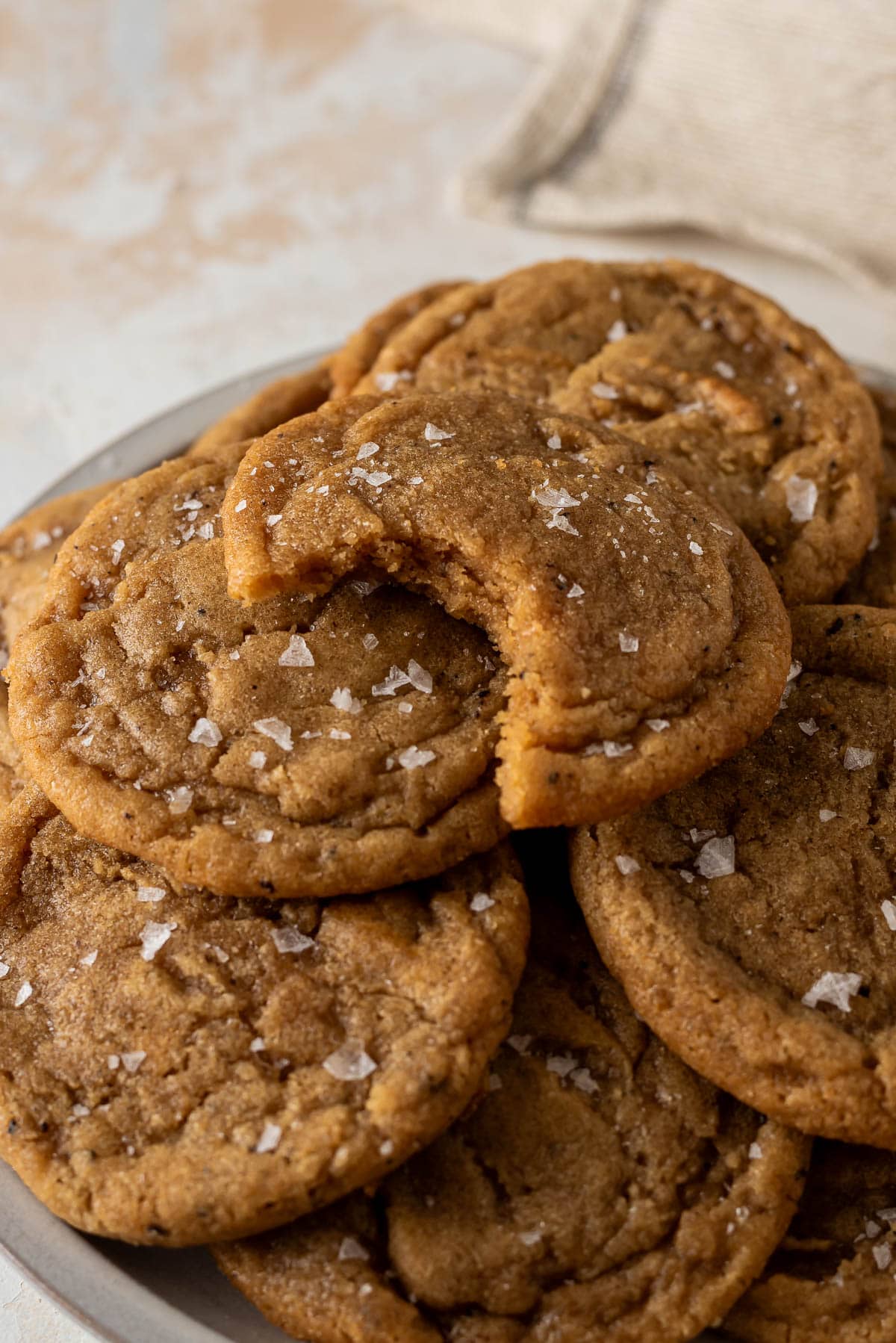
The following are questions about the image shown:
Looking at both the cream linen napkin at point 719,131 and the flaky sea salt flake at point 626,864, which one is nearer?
the flaky sea salt flake at point 626,864

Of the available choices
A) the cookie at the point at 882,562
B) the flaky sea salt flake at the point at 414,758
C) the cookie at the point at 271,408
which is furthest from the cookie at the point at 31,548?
the cookie at the point at 882,562

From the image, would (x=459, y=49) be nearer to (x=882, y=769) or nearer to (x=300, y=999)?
(x=882, y=769)

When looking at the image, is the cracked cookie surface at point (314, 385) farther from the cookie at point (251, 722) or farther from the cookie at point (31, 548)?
the cookie at point (251, 722)

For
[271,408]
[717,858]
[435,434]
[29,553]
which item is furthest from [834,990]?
[29,553]

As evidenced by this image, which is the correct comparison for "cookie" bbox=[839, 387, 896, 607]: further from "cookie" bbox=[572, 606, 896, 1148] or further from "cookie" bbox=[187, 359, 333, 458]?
"cookie" bbox=[187, 359, 333, 458]

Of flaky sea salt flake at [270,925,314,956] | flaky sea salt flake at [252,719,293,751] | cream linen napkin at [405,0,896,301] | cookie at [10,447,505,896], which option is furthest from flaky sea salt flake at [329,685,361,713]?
cream linen napkin at [405,0,896,301]

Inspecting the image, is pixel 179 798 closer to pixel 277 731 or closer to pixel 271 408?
pixel 277 731
